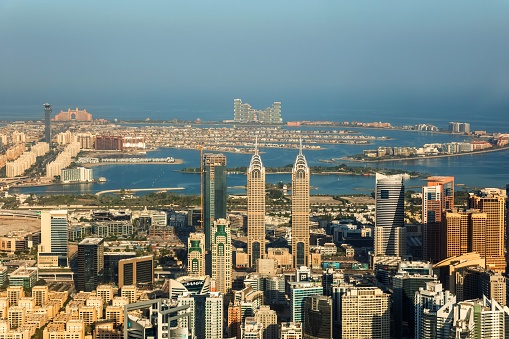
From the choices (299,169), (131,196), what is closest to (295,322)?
(299,169)

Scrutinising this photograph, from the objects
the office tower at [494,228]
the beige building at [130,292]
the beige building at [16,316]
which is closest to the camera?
the beige building at [16,316]

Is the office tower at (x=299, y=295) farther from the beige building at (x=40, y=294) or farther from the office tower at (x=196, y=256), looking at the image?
the beige building at (x=40, y=294)

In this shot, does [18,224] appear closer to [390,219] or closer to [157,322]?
[390,219]

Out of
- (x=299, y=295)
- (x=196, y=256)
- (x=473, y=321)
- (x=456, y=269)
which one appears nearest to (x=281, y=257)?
(x=196, y=256)

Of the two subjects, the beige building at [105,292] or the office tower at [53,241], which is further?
the office tower at [53,241]

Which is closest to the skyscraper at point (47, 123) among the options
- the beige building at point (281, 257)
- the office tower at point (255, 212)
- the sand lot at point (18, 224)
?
the sand lot at point (18, 224)

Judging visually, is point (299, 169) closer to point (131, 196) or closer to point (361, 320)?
point (361, 320)

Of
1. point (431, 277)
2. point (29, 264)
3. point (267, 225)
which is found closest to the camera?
point (431, 277)
